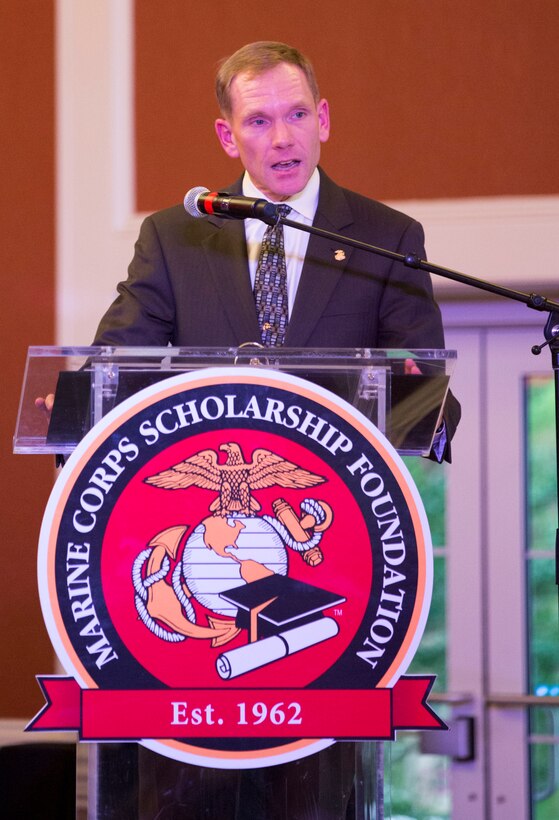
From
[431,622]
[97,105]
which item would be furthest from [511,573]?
[97,105]

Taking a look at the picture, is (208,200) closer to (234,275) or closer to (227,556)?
(234,275)

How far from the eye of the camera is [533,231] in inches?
141

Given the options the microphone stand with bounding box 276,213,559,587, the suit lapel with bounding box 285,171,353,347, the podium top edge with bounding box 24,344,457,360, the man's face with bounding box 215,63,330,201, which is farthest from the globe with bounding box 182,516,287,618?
the man's face with bounding box 215,63,330,201

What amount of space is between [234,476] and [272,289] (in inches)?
26.6

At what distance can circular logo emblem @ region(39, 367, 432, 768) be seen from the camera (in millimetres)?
1405

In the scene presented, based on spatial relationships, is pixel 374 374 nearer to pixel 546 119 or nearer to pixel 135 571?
pixel 135 571

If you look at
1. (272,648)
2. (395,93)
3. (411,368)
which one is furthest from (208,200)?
(395,93)

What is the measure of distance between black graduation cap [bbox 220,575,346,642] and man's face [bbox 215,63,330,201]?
905 millimetres

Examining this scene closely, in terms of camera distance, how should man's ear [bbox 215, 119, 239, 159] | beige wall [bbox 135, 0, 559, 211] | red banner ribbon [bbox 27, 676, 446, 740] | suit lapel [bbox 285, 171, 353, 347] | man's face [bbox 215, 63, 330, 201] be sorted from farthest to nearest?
beige wall [bbox 135, 0, 559, 211]
man's ear [bbox 215, 119, 239, 159]
man's face [bbox 215, 63, 330, 201]
suit lapel [bbox 285, 171, 353, 347]
red banner ribbon [bbox 27, 676, 446, 740]

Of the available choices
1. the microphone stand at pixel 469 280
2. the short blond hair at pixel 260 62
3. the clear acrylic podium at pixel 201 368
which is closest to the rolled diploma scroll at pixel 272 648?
the clear acrylic podium at pixel 201 368

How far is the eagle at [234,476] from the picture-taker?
1.42 m

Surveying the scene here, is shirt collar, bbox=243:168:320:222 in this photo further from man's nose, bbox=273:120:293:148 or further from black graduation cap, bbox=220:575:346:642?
black graduation cap, bbox=220:575:346:642

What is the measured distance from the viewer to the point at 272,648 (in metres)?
1.41

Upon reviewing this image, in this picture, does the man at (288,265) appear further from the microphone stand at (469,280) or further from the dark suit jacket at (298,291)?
the microphone stand at (469,280)
